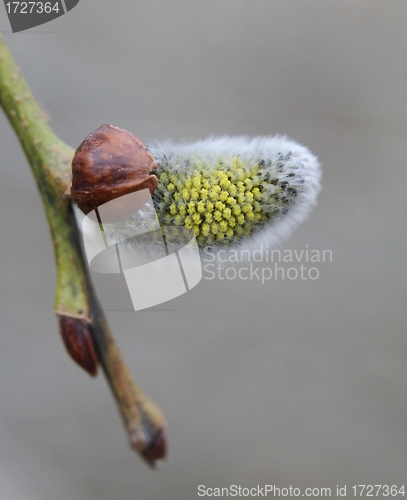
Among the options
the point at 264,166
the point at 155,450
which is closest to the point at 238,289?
the point at 264,166

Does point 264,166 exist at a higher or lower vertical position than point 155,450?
higher

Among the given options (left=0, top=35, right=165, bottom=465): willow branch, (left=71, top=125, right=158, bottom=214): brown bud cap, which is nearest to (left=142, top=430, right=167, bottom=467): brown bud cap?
(left=0, top=35, right=165, bottom=465): willow branch

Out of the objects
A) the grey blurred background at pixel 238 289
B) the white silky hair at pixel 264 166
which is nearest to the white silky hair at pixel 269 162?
the white silky hair at pixel 264 166

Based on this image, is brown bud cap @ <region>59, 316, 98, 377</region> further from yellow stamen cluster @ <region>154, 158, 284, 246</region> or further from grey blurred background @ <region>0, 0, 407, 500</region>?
grey blurred background @ <region>0, 0, 407, 500</region>

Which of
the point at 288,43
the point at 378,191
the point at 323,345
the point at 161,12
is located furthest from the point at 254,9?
the point at 323,345

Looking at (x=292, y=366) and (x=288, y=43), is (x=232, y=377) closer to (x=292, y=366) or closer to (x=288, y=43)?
(x=292, y=366)

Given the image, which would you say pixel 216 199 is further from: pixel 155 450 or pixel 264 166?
pixel 155 450

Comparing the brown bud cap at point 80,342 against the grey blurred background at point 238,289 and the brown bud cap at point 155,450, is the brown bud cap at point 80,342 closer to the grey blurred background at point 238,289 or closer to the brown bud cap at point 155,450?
the brown bud cap at point 155,450
